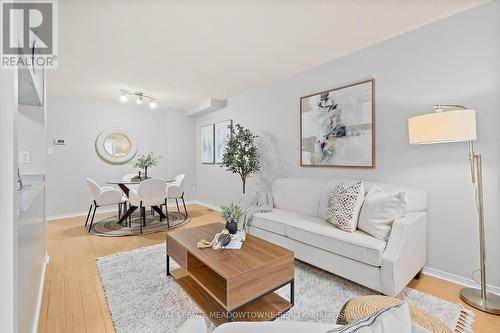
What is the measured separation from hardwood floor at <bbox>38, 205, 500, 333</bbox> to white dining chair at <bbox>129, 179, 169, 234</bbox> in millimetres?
548

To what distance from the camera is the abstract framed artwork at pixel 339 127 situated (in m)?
2.72

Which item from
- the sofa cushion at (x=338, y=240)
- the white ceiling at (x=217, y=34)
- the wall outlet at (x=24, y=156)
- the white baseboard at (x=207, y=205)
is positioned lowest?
the white baseboard at (x=207, y=205)

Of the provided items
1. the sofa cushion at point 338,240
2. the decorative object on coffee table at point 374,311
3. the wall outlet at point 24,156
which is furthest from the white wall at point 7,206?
the wall outlet at point 24,156

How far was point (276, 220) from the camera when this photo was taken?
2717mm

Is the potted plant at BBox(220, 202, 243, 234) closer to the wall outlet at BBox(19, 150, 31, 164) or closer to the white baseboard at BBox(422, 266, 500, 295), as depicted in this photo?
the white baseboard at BBox(422, 266, 500, 295)

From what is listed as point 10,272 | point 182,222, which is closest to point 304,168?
point 182,222

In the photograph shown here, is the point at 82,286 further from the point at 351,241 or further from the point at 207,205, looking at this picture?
the point at 207,205

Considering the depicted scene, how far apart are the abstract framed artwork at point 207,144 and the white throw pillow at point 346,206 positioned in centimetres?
364

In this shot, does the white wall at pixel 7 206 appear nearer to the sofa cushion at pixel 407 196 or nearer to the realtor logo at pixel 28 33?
the realtor logo at pixel 28 33

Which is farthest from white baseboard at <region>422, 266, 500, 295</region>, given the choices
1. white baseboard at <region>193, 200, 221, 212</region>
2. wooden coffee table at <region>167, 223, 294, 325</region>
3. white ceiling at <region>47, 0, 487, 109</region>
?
white baseboard at <region>193, 200, 221, 212</region>

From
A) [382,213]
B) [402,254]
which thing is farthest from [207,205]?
[402,254]

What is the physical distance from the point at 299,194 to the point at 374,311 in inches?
76.1

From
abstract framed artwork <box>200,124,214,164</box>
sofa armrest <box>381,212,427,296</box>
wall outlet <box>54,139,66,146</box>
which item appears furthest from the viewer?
abstract framed artwork <box>200,124,214,164</box>

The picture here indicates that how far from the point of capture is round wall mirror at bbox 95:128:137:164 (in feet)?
16.6
